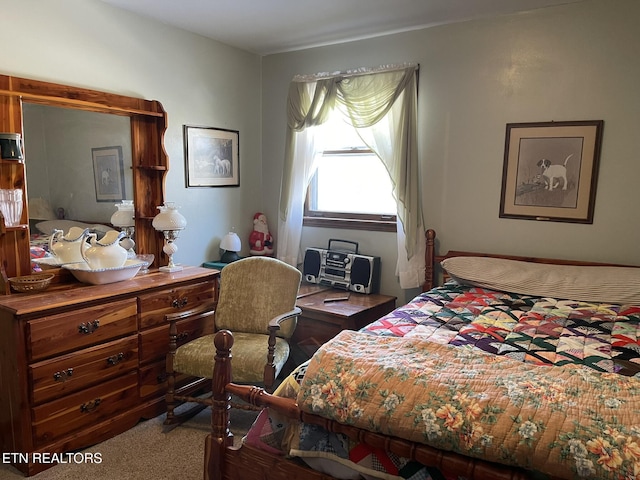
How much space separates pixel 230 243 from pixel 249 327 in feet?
2.90

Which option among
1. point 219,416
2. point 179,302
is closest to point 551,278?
point 219,416

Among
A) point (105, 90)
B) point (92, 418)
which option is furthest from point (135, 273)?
point (105, 90)

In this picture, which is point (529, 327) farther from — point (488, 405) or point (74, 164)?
point (74, 164)

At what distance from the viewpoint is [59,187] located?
269cm

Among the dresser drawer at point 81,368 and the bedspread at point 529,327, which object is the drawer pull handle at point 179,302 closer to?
the dresser drawer at point 81,368

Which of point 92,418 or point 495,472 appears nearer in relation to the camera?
point 495,472

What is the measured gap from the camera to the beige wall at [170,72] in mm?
2528

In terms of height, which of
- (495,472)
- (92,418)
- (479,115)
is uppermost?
(479,115)

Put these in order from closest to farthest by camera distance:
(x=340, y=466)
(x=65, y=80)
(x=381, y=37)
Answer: (x=340, y=466) < (x=65, y=80) < (x=381, y=37)

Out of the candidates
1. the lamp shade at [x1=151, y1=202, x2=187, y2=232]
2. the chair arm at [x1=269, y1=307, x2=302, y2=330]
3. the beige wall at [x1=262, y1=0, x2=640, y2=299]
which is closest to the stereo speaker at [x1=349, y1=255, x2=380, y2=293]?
the beige wall at [x1=262, y1=0, x2=640, y2=299]

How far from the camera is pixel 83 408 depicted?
96.3 inches

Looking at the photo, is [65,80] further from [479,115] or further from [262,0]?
[479,115]

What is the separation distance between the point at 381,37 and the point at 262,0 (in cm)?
102

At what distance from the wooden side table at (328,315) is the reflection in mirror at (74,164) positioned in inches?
56.6
